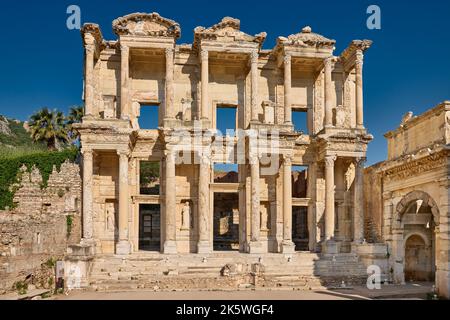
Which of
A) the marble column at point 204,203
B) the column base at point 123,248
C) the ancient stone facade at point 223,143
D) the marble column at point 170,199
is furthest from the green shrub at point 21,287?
the marble column at point 204,203

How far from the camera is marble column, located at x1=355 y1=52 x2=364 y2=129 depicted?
2539 cm

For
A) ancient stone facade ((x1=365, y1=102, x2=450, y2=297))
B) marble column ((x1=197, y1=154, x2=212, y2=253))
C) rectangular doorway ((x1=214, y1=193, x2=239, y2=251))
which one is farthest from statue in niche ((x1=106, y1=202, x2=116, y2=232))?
ancient stone facade ((x1=365, y1=102, x2=450, y2=297))

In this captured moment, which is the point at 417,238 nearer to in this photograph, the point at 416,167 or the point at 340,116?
the point at 416,167

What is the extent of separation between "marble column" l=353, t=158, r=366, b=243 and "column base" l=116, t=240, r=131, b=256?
33.8ft

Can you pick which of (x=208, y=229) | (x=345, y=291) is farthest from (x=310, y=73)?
(x=345, y=291)

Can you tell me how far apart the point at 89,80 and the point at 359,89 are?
1278 centimetres

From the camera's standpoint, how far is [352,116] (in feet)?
87.2

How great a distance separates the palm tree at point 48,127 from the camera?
36312 millimetres

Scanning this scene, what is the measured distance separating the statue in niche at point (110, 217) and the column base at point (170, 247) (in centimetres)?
301

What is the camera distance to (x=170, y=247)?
73.9 feet

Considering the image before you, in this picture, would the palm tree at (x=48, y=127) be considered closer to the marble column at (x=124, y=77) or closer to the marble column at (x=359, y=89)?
the marble column at (x=124, y=77)

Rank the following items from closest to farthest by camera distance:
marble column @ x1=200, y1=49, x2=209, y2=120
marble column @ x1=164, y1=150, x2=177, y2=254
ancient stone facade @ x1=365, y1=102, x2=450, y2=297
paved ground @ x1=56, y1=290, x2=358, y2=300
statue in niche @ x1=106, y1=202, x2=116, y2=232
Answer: paved ground @ x1=56, y1=290, x2=358, y2=300 < ancient stone facade @ x1=365, y1=102, x2=450, y2=297 < marble column @ x1=164, y1=150, x2=177, y2=254 < statue in niche @ x1=106, y1=202, x2=116, y2=232 < marble column @ x1=200, y1=49, x2=209, y2=120

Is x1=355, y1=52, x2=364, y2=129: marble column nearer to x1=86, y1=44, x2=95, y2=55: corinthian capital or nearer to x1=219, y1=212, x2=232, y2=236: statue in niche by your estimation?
x1=86, y1=44, x2=95, y2=55: corinthian capital

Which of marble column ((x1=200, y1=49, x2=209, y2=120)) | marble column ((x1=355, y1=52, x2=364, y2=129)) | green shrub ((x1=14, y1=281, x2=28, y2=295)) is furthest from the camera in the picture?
marble column ((x1=355, y1=52, x2=364, y2=129))
